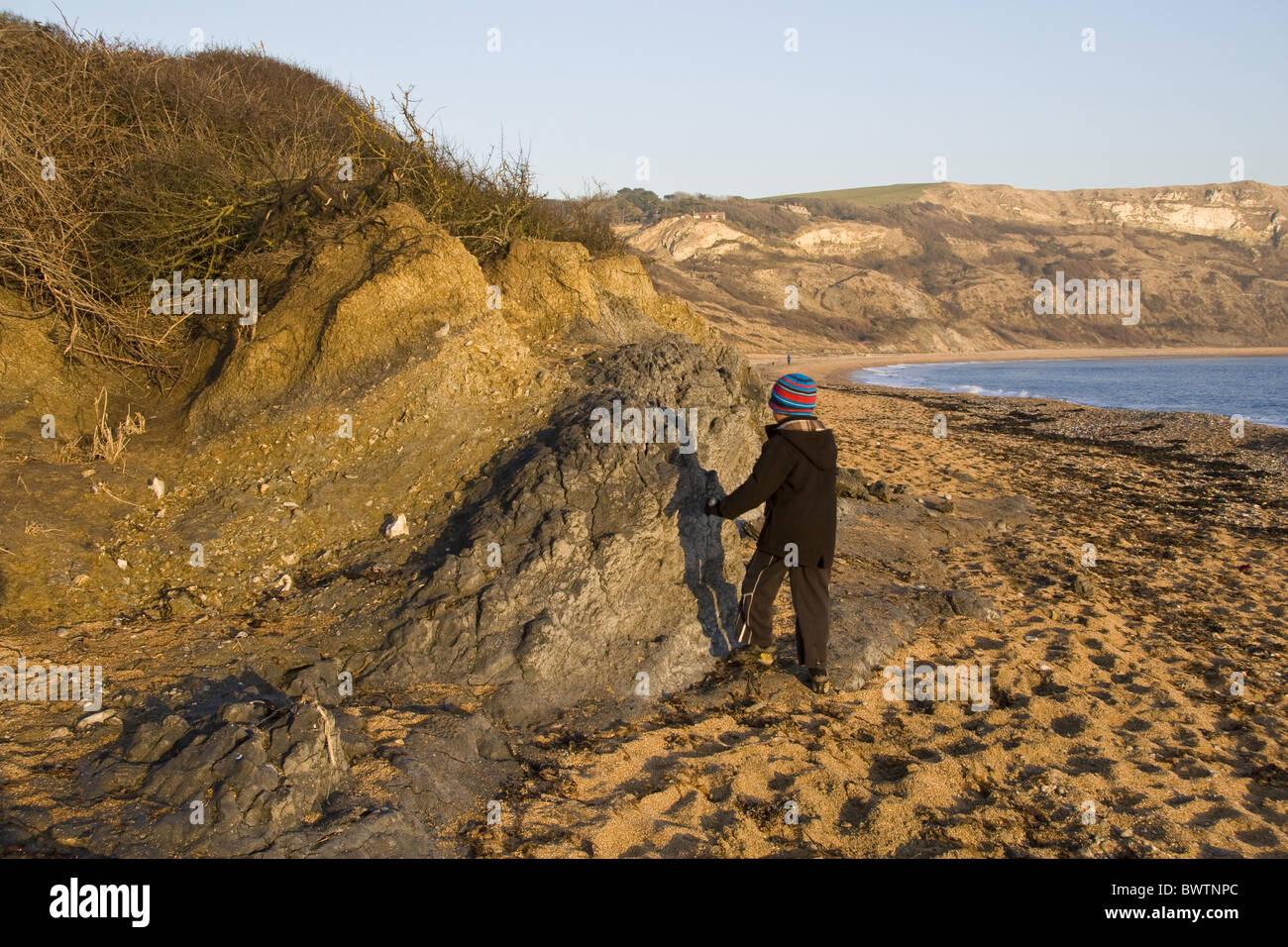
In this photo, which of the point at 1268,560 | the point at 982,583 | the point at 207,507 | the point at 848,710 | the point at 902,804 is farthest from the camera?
the point at 1268,560

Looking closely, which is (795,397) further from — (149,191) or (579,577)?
(149,191)

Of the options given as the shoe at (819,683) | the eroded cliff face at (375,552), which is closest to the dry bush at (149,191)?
the eroded cliff face at (375,552)

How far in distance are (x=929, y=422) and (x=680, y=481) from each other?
53.3ft

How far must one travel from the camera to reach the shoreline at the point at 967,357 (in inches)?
1727

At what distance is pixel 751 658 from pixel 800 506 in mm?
1158

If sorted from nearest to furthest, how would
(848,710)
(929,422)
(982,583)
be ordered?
(848,710), (982,583), (929,422)

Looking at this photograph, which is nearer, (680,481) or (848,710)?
(848,710)

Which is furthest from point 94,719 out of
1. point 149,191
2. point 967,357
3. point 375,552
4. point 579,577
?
point 967,357

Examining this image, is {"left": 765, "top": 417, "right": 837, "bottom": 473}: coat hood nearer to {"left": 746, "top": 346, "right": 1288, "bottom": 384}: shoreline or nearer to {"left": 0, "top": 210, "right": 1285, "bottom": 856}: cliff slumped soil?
{"left": 0, "top": 210, "right": 1285, "bottom": 856}: cliff slumped soil

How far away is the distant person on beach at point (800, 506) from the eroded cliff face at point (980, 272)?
165 ft

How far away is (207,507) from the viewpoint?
5.29 metres

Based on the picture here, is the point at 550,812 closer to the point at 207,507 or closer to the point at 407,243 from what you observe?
the point at 207,507

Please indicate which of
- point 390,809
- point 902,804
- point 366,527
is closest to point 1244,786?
point 902,804

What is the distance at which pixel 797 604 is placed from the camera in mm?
4883
